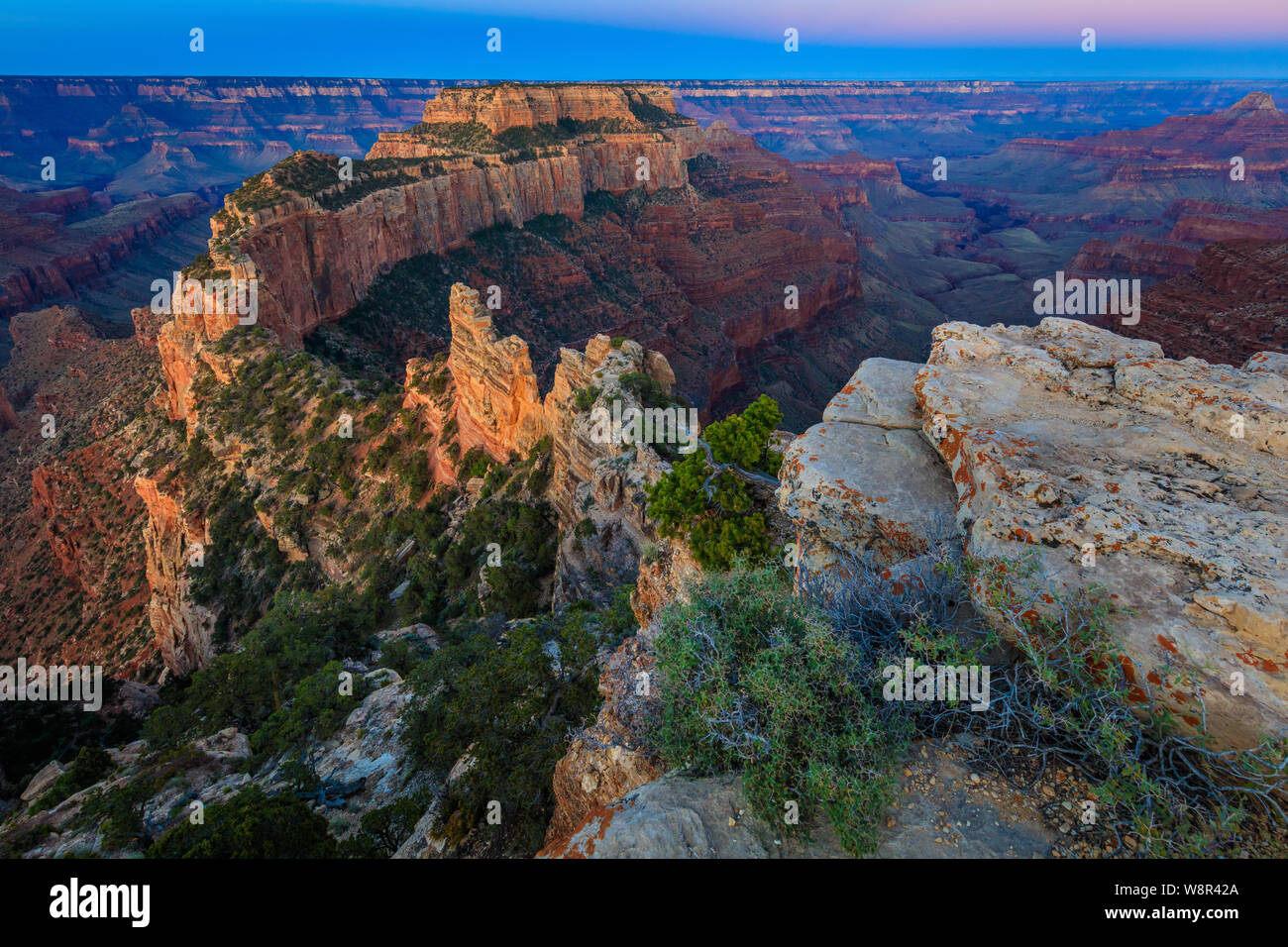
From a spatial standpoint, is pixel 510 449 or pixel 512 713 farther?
pixel 510 449

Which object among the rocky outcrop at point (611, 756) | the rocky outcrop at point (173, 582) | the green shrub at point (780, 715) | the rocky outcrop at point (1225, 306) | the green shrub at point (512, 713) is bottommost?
the rocky outcrop at point (173, 582)

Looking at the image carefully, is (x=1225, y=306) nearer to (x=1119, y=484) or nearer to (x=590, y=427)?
(x=590, y=427)

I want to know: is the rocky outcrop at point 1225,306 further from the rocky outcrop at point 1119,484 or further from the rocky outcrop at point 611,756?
the rocky outcrop at point 611,756

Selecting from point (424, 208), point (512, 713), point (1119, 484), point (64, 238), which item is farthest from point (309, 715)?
point (64, 238)

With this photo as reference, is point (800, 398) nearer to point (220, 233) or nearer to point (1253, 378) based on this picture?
point (220, 233)

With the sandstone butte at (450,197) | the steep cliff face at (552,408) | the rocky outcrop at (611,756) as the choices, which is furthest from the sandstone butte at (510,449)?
the rocky outcrop at (611,756)

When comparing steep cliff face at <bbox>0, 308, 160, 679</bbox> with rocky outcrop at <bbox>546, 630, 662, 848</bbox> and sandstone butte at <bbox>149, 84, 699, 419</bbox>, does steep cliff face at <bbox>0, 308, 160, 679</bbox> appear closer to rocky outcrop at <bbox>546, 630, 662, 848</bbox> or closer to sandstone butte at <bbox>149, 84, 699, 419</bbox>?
sandstone butte at <bbox>149, 84, 699, 419</bbox>

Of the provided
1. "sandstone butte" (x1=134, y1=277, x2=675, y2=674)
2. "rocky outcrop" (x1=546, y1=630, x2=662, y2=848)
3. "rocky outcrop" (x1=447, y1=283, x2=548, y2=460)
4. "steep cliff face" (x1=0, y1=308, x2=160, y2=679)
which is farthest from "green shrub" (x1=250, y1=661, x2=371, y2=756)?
"steep cliff face" (x1=0, y1=308, x2=160, y2=679)
